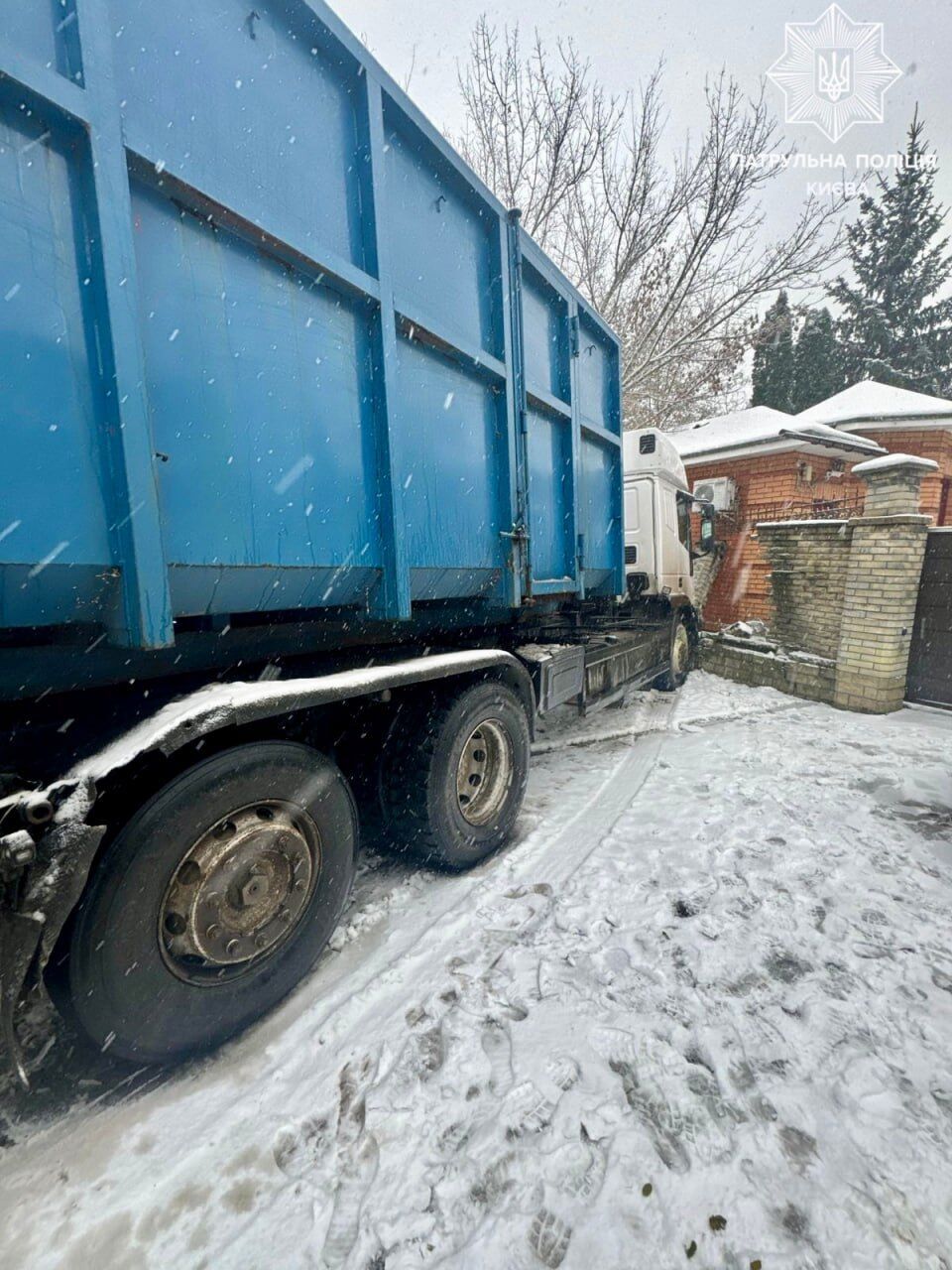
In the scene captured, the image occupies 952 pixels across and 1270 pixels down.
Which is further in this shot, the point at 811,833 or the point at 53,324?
the point at 811,833

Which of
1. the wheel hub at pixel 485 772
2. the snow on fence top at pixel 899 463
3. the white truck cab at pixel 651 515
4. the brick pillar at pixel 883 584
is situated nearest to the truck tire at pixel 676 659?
the white truck cab at pixel 651 515

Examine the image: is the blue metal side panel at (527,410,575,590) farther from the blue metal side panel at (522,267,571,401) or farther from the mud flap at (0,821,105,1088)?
the mud flap at (0,821,105,1088)

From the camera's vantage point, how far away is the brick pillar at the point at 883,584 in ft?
20.3

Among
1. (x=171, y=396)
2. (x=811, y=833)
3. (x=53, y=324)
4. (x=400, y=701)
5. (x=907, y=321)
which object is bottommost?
(x=811, y=833)

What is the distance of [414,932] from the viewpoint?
250 cm

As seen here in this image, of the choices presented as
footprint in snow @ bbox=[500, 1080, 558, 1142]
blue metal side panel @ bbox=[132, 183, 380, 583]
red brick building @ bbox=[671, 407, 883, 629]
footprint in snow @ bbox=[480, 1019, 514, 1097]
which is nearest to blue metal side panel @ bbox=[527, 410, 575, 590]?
blue metal side panel @ bbox=[132, 183, 380, 583]

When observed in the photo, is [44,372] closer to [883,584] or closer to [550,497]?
[550,497]

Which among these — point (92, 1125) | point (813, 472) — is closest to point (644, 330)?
point (813, 472)

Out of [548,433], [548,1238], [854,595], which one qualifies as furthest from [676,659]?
[548,1238]

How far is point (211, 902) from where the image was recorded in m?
1.83

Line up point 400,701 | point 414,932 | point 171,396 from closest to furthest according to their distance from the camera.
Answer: point 171,396, point 414,932, point 400,701

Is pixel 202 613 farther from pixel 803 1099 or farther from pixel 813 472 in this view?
pixel 813 472

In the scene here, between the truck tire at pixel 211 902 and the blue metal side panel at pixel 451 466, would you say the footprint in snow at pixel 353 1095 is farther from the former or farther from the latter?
the blue metal side panel at pixel 451 466

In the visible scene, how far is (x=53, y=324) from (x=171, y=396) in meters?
0.29
